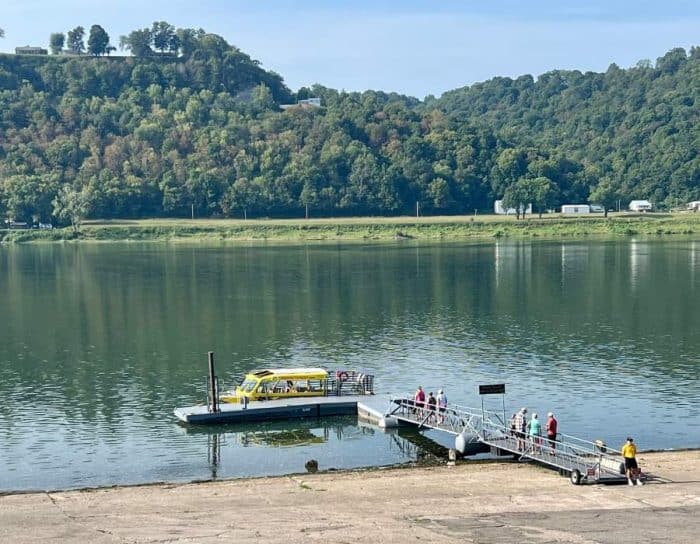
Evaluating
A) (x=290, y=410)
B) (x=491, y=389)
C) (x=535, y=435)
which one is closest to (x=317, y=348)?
(x=290, y=410)

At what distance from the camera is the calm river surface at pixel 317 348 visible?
150ft

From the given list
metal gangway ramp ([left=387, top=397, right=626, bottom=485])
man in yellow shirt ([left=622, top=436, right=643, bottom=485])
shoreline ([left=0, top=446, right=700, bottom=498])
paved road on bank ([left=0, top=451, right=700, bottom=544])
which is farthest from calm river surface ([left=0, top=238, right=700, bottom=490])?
man in yellow shirt ([left=622, top=436, right=643, bottom=485])

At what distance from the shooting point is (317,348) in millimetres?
70750

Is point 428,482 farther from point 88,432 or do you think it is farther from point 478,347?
point 478,347

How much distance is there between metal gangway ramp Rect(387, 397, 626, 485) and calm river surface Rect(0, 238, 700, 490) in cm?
165

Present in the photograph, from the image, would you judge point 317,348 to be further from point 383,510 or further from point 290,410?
point 383,510

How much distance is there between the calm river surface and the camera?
4566 centimetres

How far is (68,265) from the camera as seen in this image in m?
146

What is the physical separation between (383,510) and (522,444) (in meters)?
9.43

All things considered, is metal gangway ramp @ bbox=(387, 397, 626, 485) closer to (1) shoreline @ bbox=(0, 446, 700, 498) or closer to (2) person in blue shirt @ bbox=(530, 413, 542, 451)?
(2) person in blue shirt @ bbox=(530, 413, 542, 451)

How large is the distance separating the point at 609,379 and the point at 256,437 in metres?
22.3

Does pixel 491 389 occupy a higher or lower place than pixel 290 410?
higher

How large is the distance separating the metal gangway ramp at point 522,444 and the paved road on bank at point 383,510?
24.1 inches

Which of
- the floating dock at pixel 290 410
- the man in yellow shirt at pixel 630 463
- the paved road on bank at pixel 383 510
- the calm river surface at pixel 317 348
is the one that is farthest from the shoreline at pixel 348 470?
the floating dock at pixel 290 410
